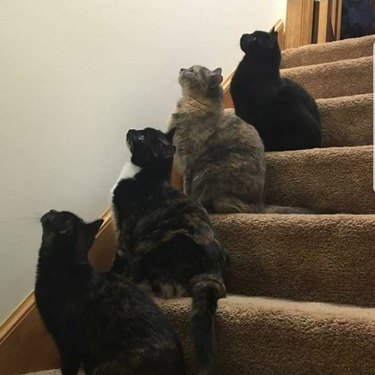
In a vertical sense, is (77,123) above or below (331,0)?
below

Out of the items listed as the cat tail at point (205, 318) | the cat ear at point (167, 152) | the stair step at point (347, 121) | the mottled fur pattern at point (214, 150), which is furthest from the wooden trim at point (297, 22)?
the cat tail at point (205, 318)

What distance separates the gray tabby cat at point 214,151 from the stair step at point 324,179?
0.27 feet

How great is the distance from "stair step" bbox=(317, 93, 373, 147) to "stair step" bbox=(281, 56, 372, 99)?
→ 225 millimetres

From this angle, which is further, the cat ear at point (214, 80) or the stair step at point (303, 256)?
the cat ear at point (214, 80)

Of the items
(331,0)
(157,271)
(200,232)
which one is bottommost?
(157,271)

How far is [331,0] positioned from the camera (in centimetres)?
301

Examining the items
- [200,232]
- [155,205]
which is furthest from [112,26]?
[200,232]

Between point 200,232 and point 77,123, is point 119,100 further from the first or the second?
point 200,232

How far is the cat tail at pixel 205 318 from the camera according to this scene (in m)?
1.13

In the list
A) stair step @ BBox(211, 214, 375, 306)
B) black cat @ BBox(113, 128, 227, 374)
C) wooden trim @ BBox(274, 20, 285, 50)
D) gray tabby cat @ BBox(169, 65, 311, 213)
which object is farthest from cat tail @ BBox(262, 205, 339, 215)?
wooden trim @ BBox(274, 20, 285, 50)

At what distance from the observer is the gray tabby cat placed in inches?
70.3

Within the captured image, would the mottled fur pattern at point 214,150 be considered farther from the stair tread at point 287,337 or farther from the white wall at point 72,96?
the stair tread at point 287,337

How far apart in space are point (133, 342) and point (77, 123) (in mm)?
808

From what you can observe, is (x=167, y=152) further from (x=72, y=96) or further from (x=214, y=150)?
(x=72, y=96)
